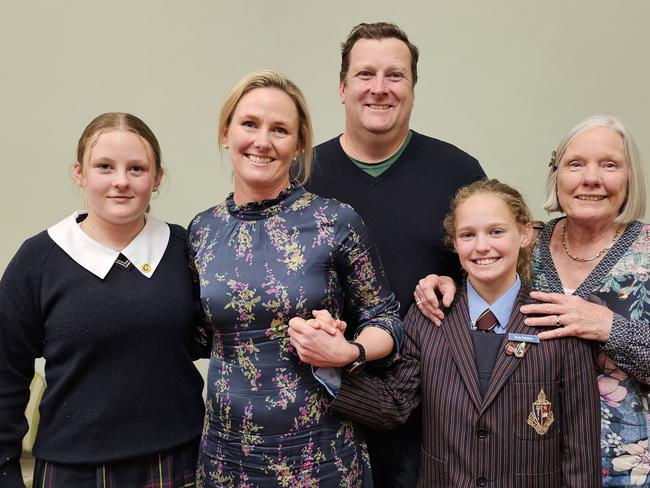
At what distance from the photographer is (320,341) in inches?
59.2

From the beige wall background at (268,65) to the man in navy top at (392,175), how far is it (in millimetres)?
1202

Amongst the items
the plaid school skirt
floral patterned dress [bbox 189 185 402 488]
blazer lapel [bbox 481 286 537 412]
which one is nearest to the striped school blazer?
blazer lapel [bbox 481 286 537 412]

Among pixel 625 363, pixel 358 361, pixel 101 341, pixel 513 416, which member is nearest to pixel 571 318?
pixel 625 363

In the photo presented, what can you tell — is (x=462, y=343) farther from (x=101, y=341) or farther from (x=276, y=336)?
(x=101, y=341)

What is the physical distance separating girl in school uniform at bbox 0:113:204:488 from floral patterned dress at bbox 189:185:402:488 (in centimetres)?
11

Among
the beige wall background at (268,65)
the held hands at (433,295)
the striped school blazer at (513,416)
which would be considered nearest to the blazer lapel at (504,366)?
the striped school blazer at (513,416)

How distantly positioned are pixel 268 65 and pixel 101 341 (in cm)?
219

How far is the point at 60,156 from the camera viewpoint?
10.6ft

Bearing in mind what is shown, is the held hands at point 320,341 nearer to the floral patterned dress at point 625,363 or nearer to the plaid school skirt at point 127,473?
the plaid school skirt at point 127,473

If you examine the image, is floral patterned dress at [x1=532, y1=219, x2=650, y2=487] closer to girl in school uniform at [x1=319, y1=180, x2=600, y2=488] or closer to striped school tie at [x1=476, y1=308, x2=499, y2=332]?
girl in school uniform at [x1=319, y1=180, x2=600, y2=488]

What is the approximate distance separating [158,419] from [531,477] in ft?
3.06

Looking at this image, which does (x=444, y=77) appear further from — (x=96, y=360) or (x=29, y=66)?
(x=96, y=360)

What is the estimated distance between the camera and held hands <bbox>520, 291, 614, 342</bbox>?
64.8 inches

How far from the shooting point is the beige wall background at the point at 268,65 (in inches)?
124
